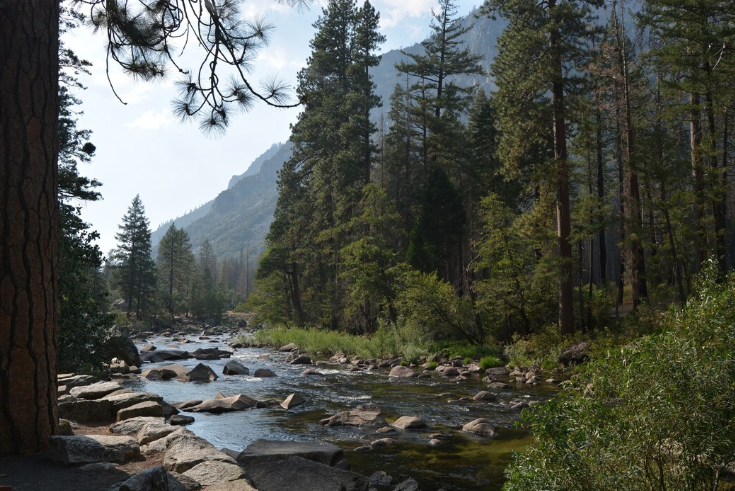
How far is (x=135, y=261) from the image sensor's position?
5575 cm

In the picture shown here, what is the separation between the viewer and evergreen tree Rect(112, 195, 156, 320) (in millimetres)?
55531

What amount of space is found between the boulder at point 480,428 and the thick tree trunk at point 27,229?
6962 millimetres

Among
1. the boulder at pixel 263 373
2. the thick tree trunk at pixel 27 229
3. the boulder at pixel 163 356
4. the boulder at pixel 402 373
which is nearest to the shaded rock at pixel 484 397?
the boulder at pixel 402 373

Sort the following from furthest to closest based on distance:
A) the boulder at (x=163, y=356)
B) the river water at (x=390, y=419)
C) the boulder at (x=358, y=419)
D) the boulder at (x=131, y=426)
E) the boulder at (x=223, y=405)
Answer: the boulder at (x=163, y=356) → the boulder at (x=223, y=405) → the boulder at (x=358, y=419) → the river water at (x=390, y=419) → the boulder at (x=131, y=426)

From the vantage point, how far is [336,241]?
32.6 meters

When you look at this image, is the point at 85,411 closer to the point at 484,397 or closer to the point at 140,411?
the point at 140,411

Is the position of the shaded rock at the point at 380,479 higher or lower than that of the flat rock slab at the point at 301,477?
lower

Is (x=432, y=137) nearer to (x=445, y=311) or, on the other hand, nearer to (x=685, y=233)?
(x=445, y=311)

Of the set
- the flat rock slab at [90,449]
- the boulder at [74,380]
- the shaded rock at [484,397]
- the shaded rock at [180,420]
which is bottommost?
the shaded rock at [484,397]

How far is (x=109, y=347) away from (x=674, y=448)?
13.5 metres

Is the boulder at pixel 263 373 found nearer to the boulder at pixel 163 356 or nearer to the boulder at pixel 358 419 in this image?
the boulder at pixel 163 356

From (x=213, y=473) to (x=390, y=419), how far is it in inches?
251

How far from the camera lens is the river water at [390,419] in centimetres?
768

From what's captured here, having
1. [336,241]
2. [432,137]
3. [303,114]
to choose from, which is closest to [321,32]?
[303,114]
